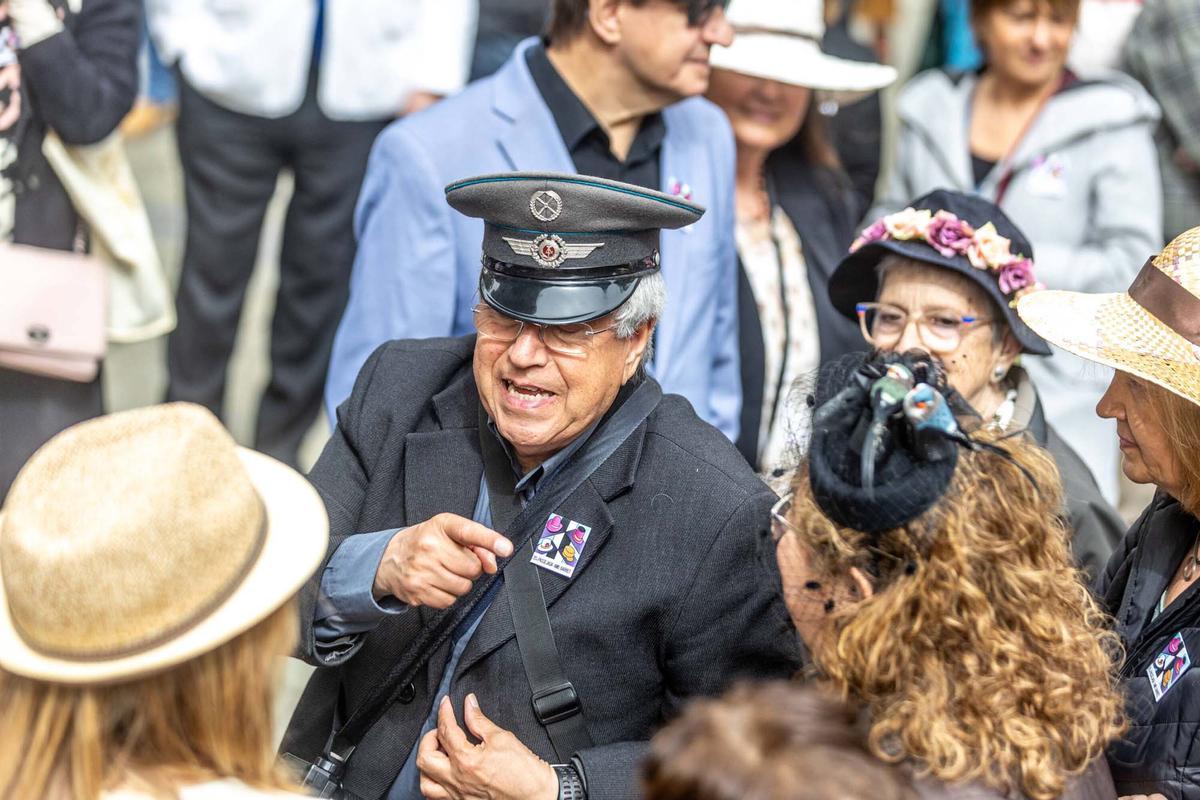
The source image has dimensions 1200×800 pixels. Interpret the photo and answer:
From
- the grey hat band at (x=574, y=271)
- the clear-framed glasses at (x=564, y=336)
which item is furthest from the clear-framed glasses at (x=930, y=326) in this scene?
the clear-framed glasses at (x=564, y=336)

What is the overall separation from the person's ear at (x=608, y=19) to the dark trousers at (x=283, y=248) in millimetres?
1622

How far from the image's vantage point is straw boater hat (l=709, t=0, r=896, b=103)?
5227mm

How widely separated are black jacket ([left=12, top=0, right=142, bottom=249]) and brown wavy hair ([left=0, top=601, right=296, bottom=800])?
264 cm

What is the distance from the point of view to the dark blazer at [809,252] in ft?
16.4

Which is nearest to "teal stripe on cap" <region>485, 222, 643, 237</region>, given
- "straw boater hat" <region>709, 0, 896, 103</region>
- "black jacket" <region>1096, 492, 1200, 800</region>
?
"black jacket" <region>1096, 492, 1200, 800</region>

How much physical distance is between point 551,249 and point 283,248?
10.1 feet

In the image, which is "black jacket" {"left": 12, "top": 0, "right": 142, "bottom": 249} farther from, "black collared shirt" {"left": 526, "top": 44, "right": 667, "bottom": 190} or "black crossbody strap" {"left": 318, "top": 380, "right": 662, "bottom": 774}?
"black crossbody strap" {"left": 318, "top": 380, "right": 662, "bottom": 774}

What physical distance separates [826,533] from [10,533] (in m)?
1.27

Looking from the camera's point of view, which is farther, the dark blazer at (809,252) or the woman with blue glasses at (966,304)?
the dark blazer at (809,252)

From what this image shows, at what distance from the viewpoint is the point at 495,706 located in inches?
114

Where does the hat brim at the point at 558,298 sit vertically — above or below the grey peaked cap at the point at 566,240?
below

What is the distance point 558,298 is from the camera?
2.98m

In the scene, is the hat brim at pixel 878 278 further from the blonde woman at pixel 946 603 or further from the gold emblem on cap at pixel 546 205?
the blonde woman at pixel 946 603

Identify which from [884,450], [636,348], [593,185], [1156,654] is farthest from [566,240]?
[1156,654]
